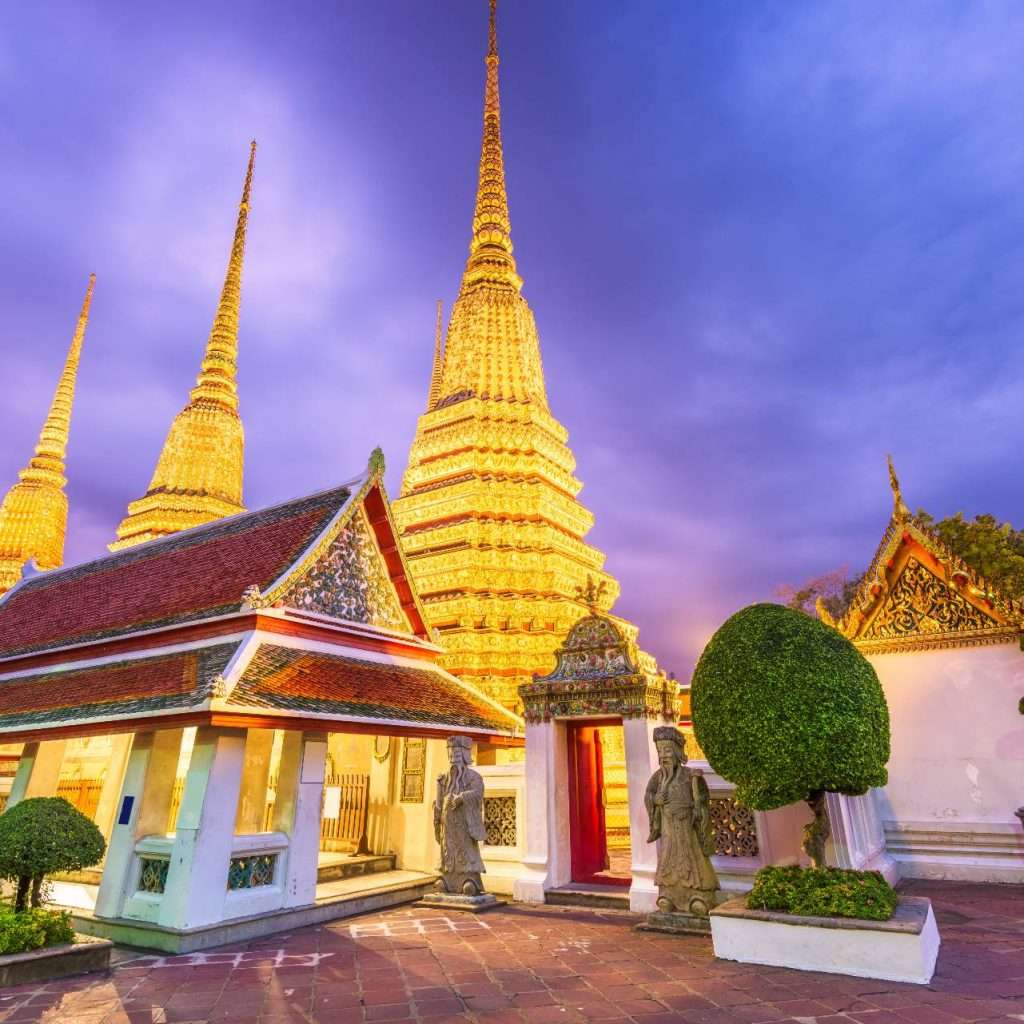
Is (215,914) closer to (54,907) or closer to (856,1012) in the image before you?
(54,907)

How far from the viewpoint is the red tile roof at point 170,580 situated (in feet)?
33.6

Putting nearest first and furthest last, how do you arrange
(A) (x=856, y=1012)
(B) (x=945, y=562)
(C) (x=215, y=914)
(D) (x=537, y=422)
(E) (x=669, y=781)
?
1. (A) (x=856, y=1012)
2. (C) (x=215, y=914)
3. (E) (x=669, y=781)
4. (B) (x=945, y=562)
5. (D) (x=537, y=422)

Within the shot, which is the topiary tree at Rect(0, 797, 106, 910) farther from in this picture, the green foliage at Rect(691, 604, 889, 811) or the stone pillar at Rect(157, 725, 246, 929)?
the green foliage at Rect(691, 604, 889, 811)

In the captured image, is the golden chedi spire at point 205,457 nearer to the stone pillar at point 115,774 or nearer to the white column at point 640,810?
the stone pillar at point 115,774

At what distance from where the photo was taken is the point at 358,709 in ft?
28.0

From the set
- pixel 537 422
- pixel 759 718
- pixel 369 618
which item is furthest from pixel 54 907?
pixel 537 422

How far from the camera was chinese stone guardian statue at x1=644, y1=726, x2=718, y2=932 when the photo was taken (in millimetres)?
7137

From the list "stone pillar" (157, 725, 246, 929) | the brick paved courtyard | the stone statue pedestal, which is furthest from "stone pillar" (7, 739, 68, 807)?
the stone statue pedestal

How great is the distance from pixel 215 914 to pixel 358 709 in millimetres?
2518

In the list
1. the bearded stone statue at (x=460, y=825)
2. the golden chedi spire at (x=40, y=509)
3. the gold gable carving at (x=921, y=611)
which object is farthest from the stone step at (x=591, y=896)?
the golden chedi spire at (x=40, y=509)

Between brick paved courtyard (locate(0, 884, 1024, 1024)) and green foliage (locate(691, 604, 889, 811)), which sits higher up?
green foliage (locate(691, 604, 889, 811))

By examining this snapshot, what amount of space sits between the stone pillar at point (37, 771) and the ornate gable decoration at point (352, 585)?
13.3 feet

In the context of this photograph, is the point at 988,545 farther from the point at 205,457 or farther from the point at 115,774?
the point at 205,457

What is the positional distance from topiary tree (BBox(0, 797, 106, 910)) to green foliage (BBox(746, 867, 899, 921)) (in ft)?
19.5
